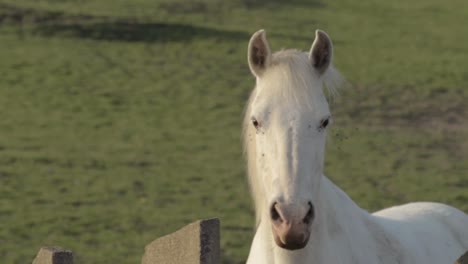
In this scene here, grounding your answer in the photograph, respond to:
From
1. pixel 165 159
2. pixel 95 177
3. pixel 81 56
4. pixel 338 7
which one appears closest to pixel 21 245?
pixel 95 177

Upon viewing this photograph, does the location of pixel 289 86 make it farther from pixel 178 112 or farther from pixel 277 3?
pixel 277 3

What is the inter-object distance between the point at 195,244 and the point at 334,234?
1.10 metres

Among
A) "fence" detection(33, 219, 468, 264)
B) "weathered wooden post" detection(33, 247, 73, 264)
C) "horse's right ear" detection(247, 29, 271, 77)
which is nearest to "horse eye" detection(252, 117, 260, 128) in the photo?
"horse's right ear" detection(247, 29, 271, 77)

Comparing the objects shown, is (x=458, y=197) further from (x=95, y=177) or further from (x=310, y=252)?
(x=310, y=252)

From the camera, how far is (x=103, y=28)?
2602 centimetres

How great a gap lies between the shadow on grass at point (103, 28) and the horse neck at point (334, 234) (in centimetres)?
2026

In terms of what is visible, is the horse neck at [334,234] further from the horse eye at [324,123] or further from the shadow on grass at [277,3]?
the shadow on grass at [277,3]

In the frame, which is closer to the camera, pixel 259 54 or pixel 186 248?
pixel 186 248

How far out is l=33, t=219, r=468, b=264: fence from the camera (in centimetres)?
397

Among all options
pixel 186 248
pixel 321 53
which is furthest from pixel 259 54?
pixel 186 248

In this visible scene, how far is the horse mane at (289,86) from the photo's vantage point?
4609 mm

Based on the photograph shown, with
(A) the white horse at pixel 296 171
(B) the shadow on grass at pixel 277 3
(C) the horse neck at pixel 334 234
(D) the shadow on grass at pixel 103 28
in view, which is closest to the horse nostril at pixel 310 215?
(A) the white horse at pixel 296 171

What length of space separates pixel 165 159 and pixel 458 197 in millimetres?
4443

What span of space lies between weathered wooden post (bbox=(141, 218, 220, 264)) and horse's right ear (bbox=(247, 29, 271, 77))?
95 cm
